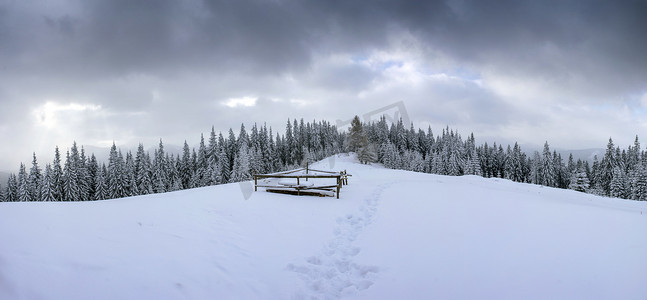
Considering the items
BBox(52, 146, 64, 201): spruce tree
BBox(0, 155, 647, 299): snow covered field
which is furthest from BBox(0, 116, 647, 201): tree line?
BBox(0, 155, 647, 299): snow covered field

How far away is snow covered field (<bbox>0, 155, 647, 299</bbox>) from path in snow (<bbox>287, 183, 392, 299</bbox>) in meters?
0.03

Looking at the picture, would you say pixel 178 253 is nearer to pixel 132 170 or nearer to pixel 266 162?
pixel 132 170

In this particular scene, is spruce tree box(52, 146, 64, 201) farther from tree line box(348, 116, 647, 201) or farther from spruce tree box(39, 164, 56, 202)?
tree line box(348, 116, 647, 201)

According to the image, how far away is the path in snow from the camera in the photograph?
546 centimetres

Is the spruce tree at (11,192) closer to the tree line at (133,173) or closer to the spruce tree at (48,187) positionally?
the tree line at (133,173)

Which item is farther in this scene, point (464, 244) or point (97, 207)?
point (97, 207)

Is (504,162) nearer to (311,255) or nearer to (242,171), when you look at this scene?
(242,171)

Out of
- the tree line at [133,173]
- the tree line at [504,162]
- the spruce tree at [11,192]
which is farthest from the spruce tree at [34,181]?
the tree line at [504,162]

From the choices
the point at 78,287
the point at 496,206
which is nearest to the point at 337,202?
the point at 496,206

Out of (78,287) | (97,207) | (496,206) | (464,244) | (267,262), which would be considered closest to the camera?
(78,287)

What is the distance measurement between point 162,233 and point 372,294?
5473mm

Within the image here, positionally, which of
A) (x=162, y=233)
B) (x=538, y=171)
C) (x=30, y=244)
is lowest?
(x=538, y=171)

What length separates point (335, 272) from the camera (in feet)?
20.7

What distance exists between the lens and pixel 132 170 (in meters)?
66.8
